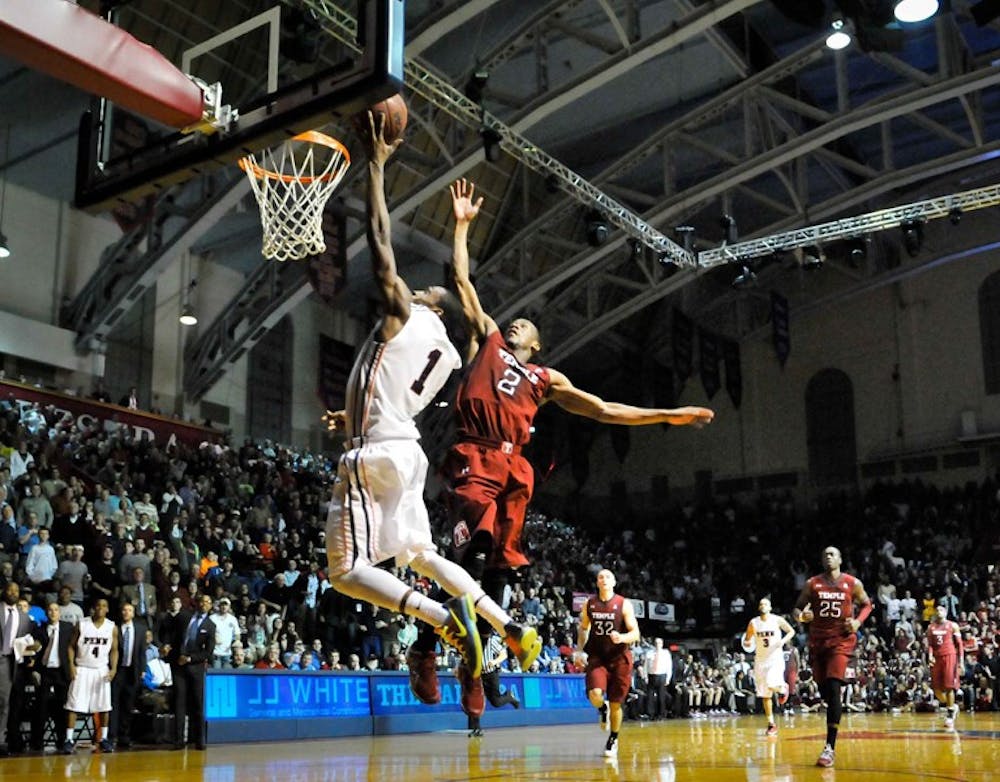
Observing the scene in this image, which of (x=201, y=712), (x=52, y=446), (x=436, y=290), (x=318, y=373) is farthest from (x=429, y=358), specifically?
(x=318, y=373)

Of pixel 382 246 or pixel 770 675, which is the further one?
pixel 770 675

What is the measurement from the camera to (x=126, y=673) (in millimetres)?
13234

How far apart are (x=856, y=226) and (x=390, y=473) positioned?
23.8 metres

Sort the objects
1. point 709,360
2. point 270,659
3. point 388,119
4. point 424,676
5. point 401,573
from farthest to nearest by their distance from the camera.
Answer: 1. point 709,360
2. point 401,573
3. point 270,659
4. point 388,119
5. point 424,676

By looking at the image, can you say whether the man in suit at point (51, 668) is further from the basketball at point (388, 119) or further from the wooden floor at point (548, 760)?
the basketball at point (388, 119)

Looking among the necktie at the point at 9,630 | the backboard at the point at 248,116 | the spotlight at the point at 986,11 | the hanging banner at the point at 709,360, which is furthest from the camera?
the hanging banner at the point at 709,360

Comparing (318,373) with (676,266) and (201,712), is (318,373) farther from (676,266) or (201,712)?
(201,712)

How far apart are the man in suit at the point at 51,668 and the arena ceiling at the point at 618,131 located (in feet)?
31.6

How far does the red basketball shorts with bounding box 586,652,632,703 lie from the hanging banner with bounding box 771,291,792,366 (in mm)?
25027

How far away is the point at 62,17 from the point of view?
6066 millimetres

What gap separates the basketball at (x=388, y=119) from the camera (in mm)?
5738

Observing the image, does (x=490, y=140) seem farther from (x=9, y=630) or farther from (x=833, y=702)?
(x=833, y=702)

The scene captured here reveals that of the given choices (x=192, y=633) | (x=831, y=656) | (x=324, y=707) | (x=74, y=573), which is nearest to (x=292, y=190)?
(x=192, y=633)

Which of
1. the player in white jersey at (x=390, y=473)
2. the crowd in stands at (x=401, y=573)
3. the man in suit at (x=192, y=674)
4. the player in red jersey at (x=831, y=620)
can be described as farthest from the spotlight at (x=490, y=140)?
the player in white jersey at (x=390, y=473)
